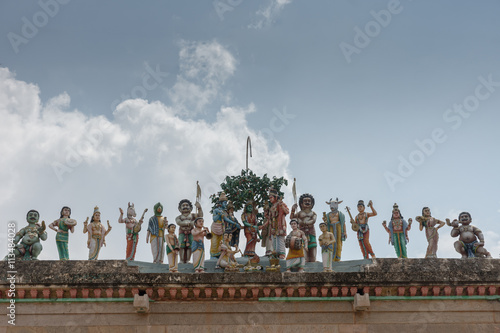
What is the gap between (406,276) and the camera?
42.0 feet

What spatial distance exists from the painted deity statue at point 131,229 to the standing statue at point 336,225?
590 cm

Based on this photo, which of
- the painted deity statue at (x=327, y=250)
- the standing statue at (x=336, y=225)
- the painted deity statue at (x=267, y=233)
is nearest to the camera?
the painted deity statue at (x=327, y=250)

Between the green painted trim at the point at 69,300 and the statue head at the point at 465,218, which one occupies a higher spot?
the statue head at the point at 465,218

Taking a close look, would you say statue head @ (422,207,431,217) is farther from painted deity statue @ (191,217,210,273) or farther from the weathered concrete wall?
painted deity statue @ (191,217,210,273)

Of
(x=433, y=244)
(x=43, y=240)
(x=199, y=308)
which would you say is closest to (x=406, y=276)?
(x=433, y=244)

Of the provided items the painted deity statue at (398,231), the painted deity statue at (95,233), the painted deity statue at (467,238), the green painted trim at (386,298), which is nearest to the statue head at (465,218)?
the painted deity statue at (467,238)

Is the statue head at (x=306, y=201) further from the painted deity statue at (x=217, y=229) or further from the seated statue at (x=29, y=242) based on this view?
the seated statue at (x=29, y=242)

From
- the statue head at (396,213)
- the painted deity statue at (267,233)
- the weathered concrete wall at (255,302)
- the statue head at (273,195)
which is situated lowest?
the weathered concrete wall at (255,302)

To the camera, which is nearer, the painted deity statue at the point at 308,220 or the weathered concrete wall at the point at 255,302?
the weathered concrete wall at the point at 255,302

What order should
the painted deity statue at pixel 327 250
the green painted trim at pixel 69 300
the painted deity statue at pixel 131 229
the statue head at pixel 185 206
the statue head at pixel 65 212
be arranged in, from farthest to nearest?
the statue head at pixel 185 206 → the painted deity statue at pixel 131 229 → the statue head at pixel 65 212 → the painted deity statue at pixel 327 250 → the green painted trim at pixel 69 300

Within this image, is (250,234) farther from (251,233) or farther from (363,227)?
(363,227)

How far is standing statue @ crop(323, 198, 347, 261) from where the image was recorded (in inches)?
630

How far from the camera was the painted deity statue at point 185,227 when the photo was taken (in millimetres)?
16125

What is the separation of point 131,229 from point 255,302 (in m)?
5.56
